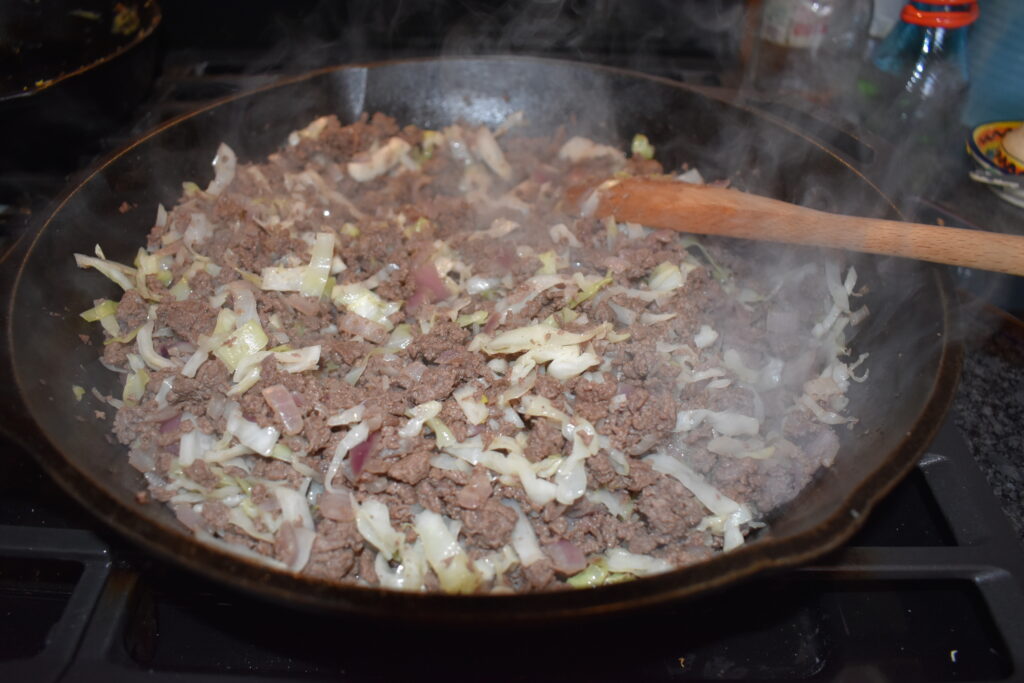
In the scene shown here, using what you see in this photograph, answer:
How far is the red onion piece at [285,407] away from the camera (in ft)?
6.39

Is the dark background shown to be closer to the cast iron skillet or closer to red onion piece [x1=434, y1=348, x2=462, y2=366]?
the cast iron skillet

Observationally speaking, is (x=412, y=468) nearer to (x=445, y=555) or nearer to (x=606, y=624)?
(x=445, y=555)

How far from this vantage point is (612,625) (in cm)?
179

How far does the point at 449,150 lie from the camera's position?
9.93 feet

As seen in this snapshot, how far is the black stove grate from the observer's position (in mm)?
1642

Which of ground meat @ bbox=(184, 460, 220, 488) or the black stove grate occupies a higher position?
ground meat @ bbox=(184, 460, 220, 488)

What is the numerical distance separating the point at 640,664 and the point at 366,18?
3232 millimetres

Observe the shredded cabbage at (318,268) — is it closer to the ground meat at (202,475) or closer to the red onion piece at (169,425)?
the red onion piece at (169,425)

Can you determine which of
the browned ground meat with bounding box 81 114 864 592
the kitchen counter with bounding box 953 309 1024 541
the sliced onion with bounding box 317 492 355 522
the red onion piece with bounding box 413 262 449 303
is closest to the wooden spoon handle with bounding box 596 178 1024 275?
the browned ground meat with bounding box 81 114 864 592

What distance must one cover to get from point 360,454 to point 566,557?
616 millimetres

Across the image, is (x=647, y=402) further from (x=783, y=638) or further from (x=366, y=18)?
(x=366, y=18)

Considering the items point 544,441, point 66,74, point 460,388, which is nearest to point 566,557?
point 544,441

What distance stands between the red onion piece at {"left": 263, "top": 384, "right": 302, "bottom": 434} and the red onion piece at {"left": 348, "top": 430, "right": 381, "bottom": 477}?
0.58 ft

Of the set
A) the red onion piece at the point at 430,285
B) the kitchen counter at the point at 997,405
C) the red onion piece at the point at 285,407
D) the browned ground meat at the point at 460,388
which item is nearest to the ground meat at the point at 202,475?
the browned ground meat at the point at 460,388
